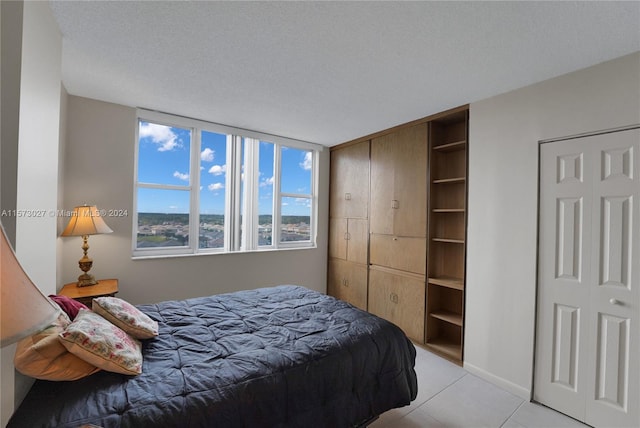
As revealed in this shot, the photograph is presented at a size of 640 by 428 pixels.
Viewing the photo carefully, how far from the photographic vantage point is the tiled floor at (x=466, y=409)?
6.55 feet

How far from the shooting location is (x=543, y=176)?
88.0 inches

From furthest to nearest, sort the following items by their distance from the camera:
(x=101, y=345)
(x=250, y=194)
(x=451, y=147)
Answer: (x=250, y=194) → (x=451, y=147) → (x=101, y=345)

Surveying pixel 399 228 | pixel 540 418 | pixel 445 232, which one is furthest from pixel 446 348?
pixel 399 228

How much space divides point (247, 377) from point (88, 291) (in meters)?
1.90

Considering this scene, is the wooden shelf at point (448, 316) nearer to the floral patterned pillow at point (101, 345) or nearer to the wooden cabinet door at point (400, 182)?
the wooden cabinet door at point (400, 182)

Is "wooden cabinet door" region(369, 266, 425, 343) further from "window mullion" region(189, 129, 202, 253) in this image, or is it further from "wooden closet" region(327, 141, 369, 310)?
"window mullion" region(189, 129, 202, 253)

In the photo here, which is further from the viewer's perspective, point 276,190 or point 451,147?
point 276,190

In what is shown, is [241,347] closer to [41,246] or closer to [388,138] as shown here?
[41,246]

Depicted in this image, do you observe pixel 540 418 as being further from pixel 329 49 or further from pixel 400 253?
pixel 329 49

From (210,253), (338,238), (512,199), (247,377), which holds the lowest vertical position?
(247,377)

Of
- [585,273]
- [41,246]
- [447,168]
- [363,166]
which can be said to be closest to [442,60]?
[447,168]

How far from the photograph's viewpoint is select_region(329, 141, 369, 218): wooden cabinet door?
3959 mm

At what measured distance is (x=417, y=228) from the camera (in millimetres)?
3223

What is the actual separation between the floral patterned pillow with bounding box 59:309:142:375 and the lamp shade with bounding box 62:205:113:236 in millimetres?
1320
